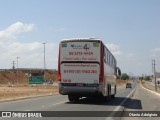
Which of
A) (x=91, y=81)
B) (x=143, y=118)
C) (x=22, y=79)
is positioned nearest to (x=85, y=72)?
(x=91, y=81)

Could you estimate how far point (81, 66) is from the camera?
2714 centimetres

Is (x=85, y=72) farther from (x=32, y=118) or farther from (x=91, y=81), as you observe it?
(x=32, y=118)

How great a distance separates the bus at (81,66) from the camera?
2680 centimetres

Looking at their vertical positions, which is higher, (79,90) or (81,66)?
(81,66)

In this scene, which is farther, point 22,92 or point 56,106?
point 22,92

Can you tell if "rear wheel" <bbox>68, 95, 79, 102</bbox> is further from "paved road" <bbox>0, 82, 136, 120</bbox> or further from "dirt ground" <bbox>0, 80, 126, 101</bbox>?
"dirt ground" <bbox>0, 80, 126, 101</bbox>

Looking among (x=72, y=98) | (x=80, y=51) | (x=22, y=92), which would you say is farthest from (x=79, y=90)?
(x=22, y=92)

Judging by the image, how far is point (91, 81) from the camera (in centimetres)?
2684

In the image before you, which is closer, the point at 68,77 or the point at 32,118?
the point at 32,118

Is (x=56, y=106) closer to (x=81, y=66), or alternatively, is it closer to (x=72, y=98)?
(x=81, y=66)

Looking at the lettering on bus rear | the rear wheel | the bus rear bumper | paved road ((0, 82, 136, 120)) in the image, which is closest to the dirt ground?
the rear wheel

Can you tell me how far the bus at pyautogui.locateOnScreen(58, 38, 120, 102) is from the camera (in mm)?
26797

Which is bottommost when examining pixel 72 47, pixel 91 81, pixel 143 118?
pixel 143 118

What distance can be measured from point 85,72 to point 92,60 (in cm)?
90
